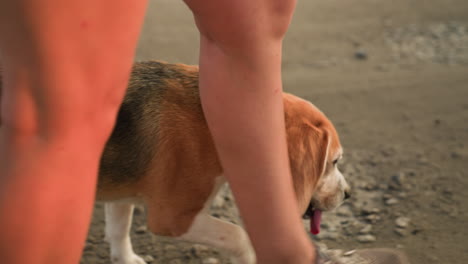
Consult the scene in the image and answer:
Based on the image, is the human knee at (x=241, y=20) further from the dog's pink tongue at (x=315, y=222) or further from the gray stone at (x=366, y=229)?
the gray stone at (x=366, y=229)

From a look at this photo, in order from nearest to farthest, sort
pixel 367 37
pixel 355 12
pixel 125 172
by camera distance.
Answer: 1. pixel 125 172
2. pixel 367 37
3. pixel 355 12

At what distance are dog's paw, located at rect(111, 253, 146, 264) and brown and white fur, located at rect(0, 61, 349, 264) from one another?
0.29 metres

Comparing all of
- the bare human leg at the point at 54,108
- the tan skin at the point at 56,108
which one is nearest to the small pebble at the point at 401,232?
the tan skin at the point at 56,108

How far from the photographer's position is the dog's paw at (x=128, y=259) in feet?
9.40

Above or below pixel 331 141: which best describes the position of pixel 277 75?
above

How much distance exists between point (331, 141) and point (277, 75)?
2.68 ft

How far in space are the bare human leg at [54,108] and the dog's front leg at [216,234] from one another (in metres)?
1.20

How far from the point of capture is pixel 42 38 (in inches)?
48.8

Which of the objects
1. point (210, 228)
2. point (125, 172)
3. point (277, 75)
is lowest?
point (210, 228)

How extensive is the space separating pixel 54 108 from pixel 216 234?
1.40 metres

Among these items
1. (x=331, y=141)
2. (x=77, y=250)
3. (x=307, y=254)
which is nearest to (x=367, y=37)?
(x=331, y=141)

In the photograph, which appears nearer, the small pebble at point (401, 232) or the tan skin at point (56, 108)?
the tan skin at point (56, 108)

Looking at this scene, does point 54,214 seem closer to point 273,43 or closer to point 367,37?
point 273,43

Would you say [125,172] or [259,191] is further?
[125,172]
